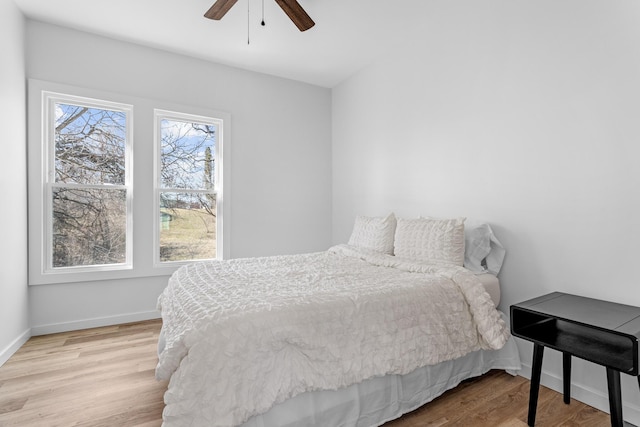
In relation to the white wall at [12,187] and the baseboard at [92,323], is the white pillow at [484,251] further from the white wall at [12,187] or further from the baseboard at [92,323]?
the white wall at [12,187]

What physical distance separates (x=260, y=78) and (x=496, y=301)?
11.3ft

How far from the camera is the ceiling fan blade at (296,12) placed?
2123 mm

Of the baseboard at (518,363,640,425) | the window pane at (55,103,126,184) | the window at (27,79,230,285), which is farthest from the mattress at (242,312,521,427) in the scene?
the window pane at (55,103,126,184)

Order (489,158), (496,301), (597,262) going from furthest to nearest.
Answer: (489,158) → (496,301) → (597,262)

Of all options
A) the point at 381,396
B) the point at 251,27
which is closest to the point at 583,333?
the point at 381,396

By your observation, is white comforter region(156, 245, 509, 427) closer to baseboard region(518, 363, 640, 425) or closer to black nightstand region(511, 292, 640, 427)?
black nightstand region(511, 292, 640, 427)

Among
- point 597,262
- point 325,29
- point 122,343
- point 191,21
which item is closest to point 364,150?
point 325,29

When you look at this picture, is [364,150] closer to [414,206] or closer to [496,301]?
[414,206]

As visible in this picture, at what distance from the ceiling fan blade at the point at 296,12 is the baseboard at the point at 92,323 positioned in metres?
3.09

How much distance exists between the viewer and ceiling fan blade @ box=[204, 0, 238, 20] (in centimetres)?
212

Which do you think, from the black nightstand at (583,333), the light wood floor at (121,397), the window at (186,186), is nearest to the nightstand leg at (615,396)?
the black nightstand at (583,333)

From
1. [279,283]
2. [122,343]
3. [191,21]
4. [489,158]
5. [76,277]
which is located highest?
[191,21]

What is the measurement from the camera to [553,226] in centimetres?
208

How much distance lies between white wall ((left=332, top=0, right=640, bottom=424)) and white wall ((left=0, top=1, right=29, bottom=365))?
10.9ft
